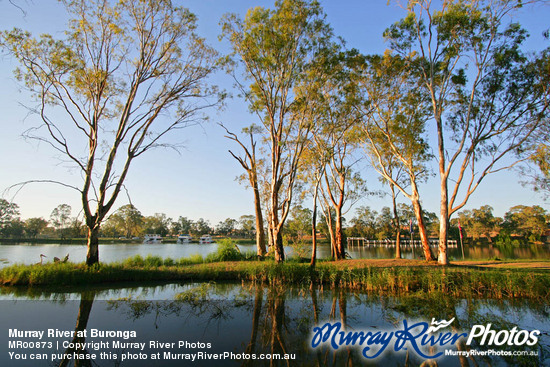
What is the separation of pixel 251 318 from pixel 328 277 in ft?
16.9

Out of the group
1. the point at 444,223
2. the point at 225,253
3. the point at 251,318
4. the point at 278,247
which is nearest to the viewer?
the point at 251,318

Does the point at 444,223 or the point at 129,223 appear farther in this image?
the point at 129,223

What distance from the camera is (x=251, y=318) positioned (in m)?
6.65

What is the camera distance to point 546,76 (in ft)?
42.1

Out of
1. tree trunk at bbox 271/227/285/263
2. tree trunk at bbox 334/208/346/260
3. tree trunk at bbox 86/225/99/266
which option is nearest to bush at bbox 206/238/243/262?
tree trunk at bbox 271/227/285/263

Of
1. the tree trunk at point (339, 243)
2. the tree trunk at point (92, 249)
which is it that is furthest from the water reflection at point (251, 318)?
the tree trunk at point (339, 243)

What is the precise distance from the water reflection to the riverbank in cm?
84

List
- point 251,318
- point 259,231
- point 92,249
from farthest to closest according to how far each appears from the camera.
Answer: point 259,231 → point 92,249 → point 251,318

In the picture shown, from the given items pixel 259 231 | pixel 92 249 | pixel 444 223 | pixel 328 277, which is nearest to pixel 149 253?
pixel 259 231

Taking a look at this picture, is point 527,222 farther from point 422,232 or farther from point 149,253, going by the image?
point 149,253

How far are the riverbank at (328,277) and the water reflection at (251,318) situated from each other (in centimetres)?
84

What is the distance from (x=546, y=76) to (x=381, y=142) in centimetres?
817

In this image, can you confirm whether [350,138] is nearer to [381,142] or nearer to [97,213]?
[381,142]

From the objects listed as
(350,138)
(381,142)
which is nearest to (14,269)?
(350,138)
